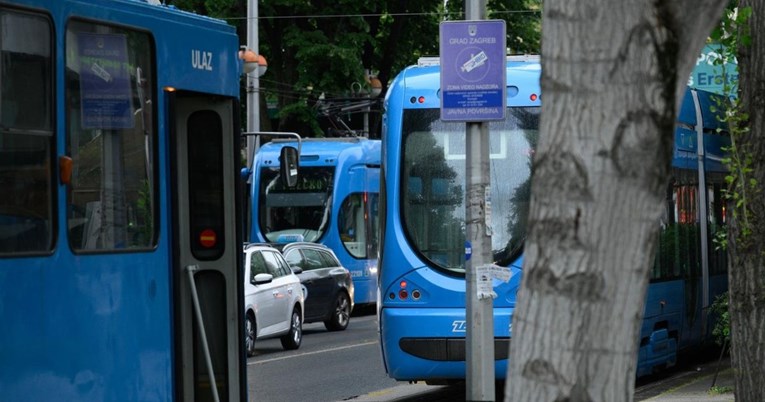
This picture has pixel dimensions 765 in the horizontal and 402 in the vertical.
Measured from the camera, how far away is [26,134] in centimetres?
661

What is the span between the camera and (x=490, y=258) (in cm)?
1107

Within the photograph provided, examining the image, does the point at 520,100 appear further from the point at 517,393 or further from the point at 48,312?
the point at 517,393

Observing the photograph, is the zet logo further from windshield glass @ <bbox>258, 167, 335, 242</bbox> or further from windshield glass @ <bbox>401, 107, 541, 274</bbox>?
windshield glass @ <bbox>258, 167, 335, 242</bbox>

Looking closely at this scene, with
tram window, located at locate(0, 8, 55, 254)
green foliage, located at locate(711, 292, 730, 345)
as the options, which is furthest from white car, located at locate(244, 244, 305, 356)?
tram window, located at locate(0, 8, 55, 254)

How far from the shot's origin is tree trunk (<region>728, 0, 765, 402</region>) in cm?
873

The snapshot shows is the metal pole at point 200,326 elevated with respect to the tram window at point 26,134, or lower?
lower

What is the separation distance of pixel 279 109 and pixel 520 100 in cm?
2589

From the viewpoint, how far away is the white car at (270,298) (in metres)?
19.6

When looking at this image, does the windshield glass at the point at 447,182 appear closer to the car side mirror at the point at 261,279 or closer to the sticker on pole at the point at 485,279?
the sticker on pole at the point at 485,279

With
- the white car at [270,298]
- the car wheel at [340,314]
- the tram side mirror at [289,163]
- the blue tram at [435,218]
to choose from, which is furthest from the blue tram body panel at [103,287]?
the car wheel at [340,314]

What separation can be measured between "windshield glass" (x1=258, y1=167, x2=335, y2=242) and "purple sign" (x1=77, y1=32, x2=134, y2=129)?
2215 cm

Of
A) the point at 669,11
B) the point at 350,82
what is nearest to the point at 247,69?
the point at 669,11

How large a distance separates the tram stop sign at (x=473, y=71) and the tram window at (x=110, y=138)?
12.3 feet

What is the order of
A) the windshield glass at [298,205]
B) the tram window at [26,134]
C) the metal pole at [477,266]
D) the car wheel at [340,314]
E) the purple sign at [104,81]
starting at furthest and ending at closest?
the windshield glass at [298,205]
the car wheel at [340,314]
the metal pole at [477,266]
the purple sign at [104,81]
the tram window at [26,134]
